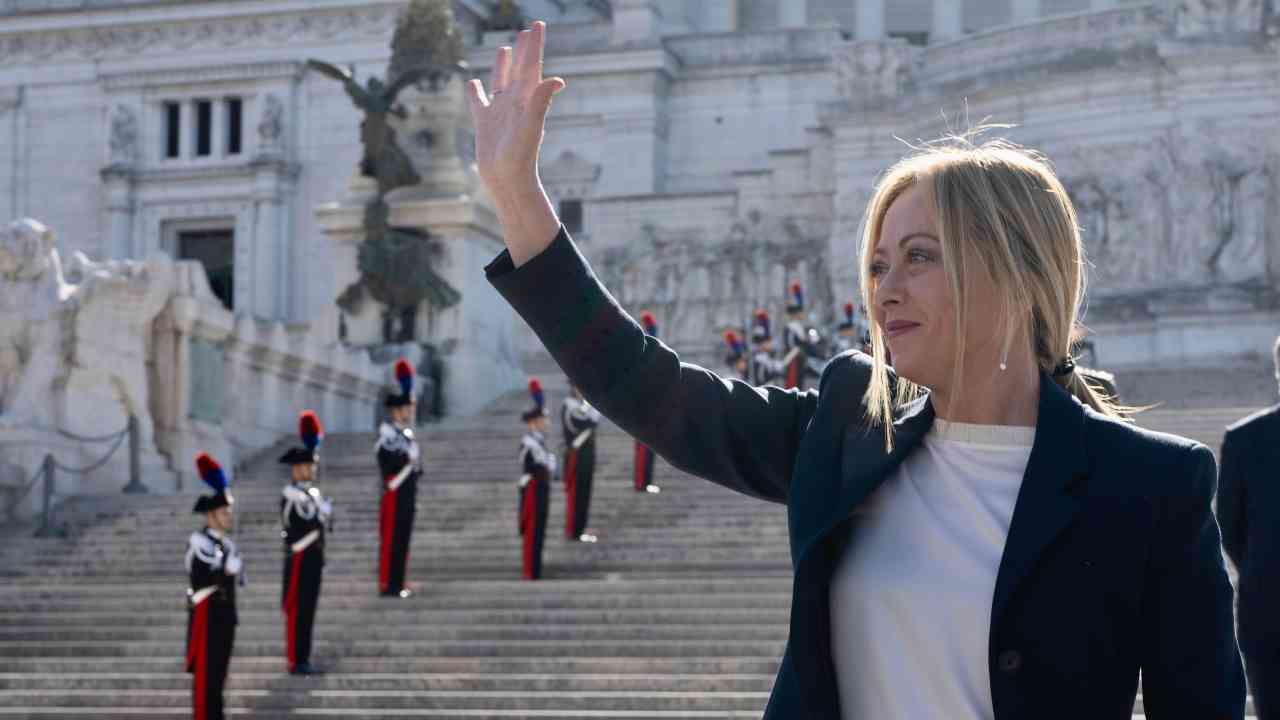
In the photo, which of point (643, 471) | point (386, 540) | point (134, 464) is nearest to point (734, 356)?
point (643, 471)

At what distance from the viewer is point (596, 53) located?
36.7 metres

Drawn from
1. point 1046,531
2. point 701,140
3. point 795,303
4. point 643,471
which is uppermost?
point 701,140

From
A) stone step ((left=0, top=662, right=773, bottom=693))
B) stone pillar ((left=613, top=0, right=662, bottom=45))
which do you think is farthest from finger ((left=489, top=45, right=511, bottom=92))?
stone pillar ((left=613, top=0, right=662, bottom=45))

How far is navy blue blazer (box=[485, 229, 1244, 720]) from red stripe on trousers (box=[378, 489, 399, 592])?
10.2 metres

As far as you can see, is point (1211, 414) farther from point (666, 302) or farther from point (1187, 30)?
point (666, 302)

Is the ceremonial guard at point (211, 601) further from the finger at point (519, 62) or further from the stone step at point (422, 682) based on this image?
the finger at point (519, 62)

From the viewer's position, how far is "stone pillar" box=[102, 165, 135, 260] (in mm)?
39875

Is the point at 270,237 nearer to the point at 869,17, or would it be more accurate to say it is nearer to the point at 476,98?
the point at 869,17

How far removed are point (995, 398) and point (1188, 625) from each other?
368 millimetres

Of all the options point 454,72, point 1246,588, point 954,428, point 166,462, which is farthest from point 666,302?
point 954,428

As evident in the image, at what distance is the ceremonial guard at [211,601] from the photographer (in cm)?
1028

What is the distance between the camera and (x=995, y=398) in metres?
2.67

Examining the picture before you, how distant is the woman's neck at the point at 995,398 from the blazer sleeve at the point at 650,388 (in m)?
0.25

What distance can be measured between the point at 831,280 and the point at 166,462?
12024mm
